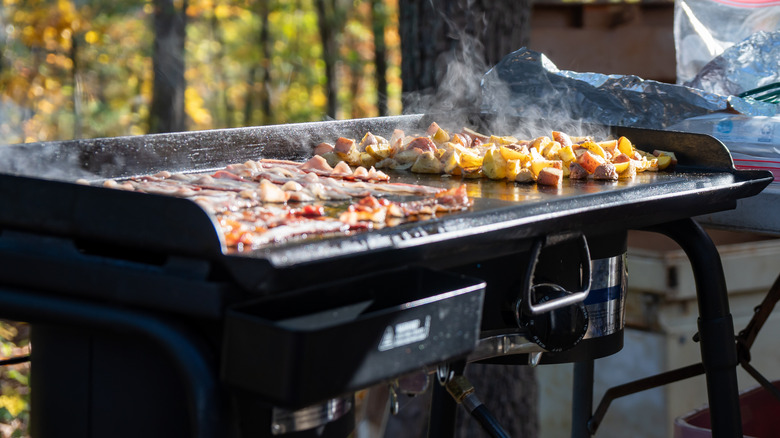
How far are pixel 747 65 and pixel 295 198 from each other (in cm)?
181

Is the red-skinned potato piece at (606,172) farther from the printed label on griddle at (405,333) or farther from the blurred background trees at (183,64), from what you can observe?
the blurred background trees at (183,64)

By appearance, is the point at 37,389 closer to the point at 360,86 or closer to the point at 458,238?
the point at 458,238

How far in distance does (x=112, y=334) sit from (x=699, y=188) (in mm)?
1292

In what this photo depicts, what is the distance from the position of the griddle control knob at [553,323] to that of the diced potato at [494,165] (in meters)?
0.48

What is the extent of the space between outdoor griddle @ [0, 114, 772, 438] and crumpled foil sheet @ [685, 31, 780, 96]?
137 centimetres

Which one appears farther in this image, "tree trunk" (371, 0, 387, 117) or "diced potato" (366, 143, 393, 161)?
"tree trunk" (371, 0, 387, 117)

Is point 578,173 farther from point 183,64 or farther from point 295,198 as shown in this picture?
point 183,64

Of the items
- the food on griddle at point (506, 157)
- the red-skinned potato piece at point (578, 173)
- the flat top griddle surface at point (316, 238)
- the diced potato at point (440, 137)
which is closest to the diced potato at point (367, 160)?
the food on griddle at point (506, 157)

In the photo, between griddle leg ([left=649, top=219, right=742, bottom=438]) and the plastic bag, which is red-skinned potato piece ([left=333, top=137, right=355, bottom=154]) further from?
the plastic bag

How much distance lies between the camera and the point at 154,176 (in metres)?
1.94

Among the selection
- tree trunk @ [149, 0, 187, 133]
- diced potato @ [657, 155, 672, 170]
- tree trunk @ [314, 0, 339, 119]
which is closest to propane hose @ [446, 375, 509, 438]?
diced potato @ [657, 155, 672, 170]

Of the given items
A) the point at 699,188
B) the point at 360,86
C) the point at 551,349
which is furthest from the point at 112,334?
the point at 360,86

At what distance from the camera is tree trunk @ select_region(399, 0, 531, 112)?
3465mm

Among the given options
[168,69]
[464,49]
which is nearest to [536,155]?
[464,49]
